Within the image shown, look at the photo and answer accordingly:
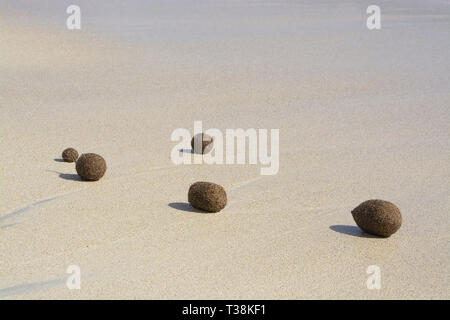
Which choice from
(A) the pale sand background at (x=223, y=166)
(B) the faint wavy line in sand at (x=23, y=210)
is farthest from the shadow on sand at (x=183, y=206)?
(B) the faint wavy line in sand at (x=23, y=210)

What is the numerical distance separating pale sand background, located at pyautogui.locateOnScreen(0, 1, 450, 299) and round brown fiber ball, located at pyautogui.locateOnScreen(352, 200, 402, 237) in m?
0.08

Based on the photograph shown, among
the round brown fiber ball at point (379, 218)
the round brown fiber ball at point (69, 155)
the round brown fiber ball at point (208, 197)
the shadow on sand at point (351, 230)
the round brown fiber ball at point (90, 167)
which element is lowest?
the shadow on sand at point (351, 230)

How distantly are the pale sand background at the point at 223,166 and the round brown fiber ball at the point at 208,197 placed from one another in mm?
103

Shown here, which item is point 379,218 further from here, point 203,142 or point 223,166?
point 203,142

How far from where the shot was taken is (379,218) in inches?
185

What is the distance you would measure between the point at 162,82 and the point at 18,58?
286cm

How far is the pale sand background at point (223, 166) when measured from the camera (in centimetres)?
421
